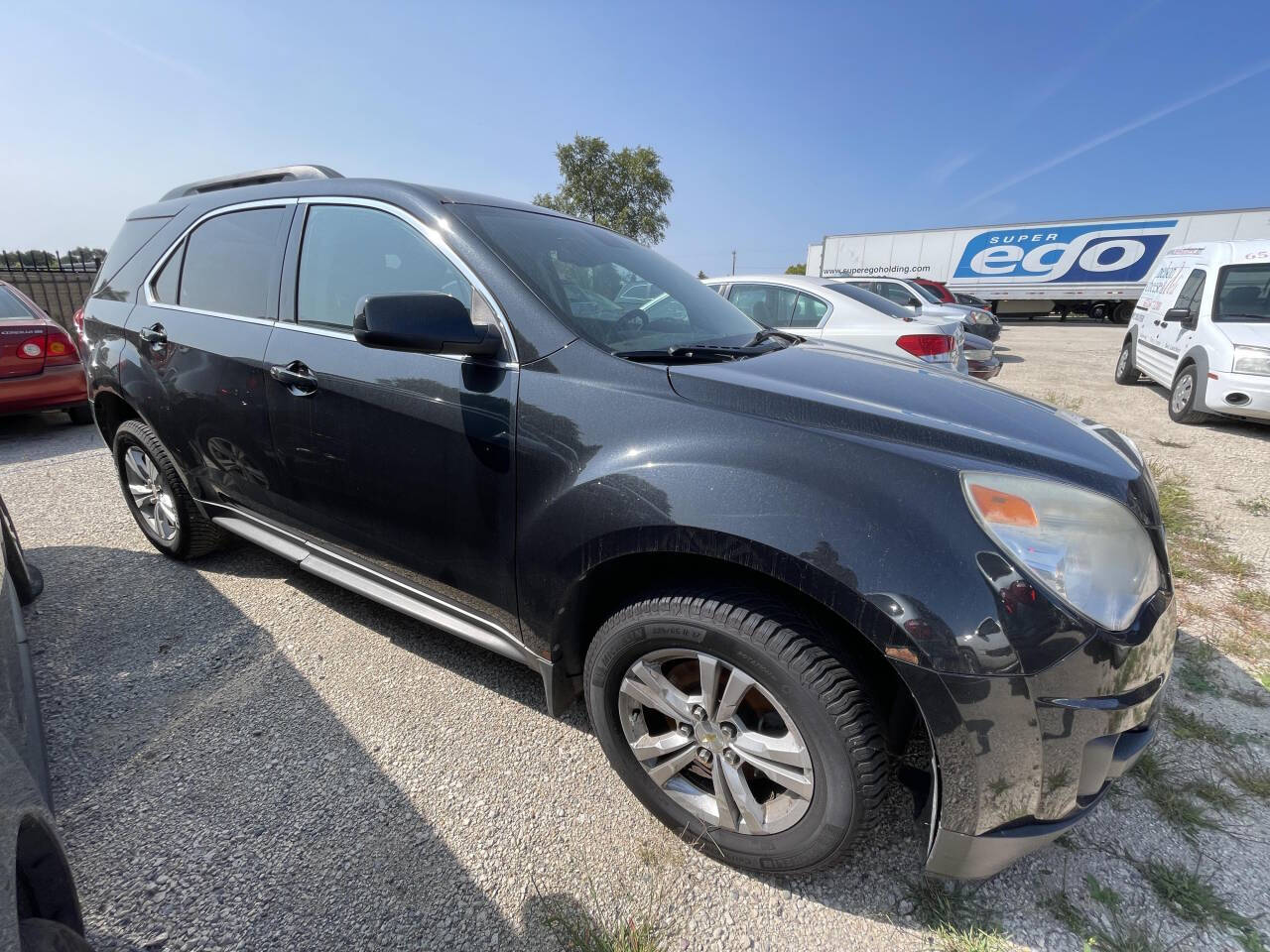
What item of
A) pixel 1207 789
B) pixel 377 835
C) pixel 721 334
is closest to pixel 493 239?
pixel 721 334

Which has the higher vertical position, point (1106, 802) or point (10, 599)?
point (10, 599)

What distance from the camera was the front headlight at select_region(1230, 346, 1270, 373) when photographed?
5.73 metres

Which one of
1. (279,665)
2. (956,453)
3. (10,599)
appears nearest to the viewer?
(956,453)

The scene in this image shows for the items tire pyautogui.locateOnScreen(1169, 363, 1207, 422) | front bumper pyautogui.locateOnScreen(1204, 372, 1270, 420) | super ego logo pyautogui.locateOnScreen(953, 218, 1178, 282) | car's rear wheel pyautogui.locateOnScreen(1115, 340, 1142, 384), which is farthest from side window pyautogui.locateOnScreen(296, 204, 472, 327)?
super ego logo pyautogui.locateOnScreen(953, 218, 1178, 282)

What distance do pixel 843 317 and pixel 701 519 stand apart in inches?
194

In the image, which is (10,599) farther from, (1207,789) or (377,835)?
(1207,789)

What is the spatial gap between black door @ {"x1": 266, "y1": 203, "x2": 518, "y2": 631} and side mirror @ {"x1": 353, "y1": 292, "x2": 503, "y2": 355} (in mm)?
105

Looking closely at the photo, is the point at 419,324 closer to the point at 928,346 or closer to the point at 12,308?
the point at 928,346

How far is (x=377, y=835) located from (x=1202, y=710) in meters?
2.87

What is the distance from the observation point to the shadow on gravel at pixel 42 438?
516 centimetres

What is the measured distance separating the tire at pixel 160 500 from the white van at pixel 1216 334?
8.54m

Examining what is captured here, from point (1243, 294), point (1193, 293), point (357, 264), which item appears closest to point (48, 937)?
point (357, 264)

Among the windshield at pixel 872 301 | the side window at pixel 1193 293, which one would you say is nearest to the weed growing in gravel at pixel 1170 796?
the windshield at pixel 872 301

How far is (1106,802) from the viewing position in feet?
6.02
